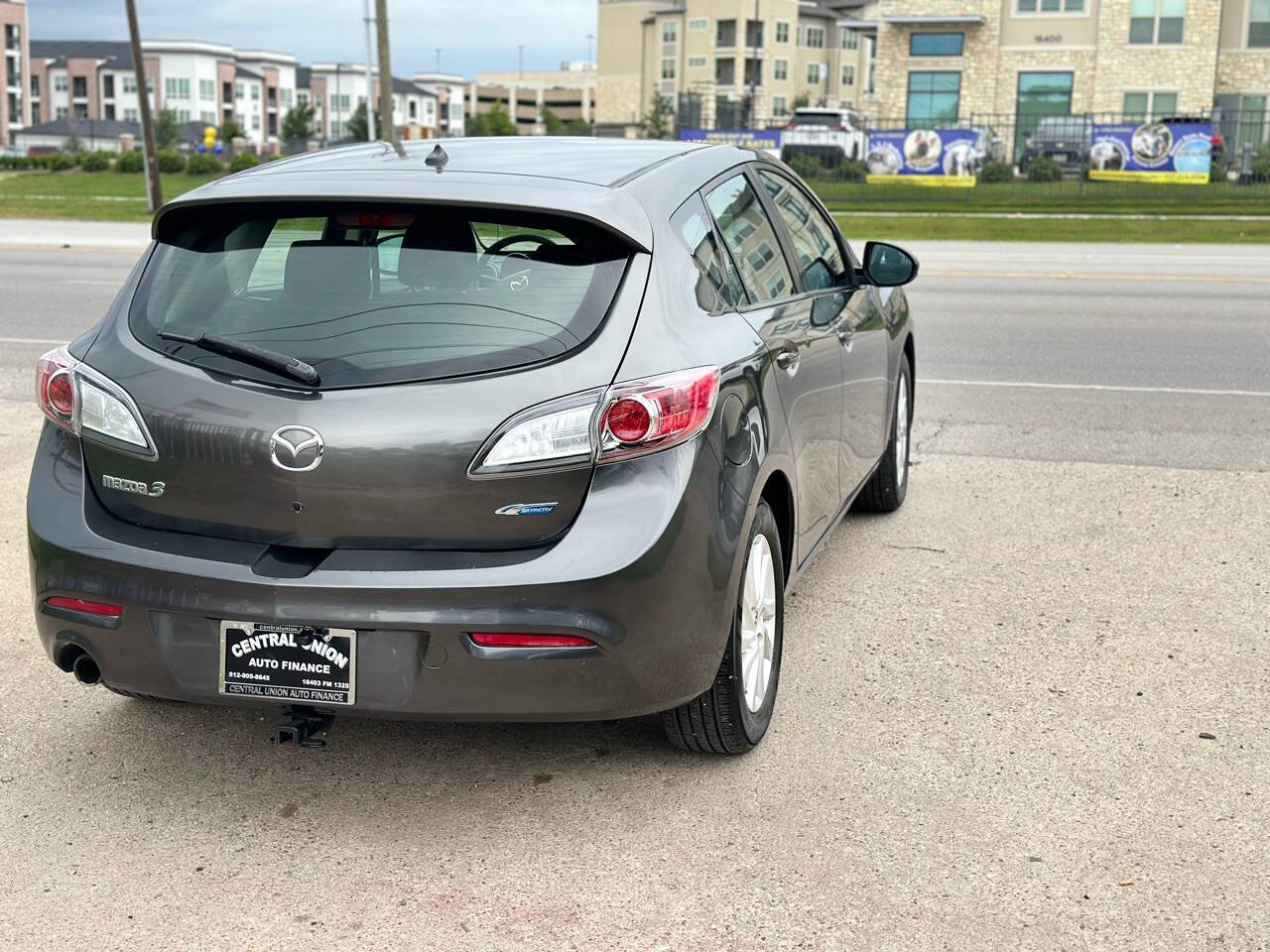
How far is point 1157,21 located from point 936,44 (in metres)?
8.79

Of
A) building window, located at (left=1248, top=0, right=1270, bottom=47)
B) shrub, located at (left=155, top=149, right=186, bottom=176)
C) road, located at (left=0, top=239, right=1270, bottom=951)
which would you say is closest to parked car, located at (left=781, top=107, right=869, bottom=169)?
shrub, located at (left=155, top=149, right=186, bottom=176)

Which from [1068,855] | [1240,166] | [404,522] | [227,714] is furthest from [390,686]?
[1240,166]

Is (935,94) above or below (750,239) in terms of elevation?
above

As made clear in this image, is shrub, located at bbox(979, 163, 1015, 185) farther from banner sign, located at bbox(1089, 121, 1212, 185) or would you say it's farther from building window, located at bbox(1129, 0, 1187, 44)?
building window, located at bbox(1129, 0, 1187, 44)

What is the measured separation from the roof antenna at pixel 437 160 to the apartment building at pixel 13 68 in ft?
488

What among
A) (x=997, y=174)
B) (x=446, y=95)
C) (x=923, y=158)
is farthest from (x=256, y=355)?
(x=446, y=95)

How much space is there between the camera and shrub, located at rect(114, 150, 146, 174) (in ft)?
167

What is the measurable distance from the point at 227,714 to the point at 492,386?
1.61 metres

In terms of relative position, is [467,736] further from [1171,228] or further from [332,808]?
[1171,228]

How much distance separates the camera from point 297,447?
11.4 feet

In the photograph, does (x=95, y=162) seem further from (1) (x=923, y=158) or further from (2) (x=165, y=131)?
(1) (x=923, y=158)

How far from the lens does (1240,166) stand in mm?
36688

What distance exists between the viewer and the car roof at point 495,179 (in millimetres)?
3748

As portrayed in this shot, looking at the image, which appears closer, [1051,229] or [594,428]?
[594,428]
